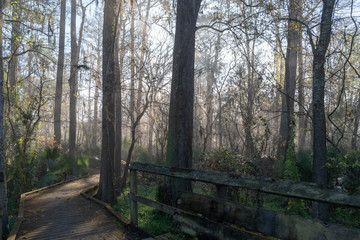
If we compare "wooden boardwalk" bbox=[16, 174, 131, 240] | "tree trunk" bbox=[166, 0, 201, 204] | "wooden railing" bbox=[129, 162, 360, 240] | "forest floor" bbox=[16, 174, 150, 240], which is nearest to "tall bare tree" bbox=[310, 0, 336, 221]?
"tree trunk" bbox=[166, 0, 201, 204]

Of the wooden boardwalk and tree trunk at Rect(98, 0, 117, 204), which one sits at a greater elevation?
tree trunk at Rect(98, 0, 117, 204)

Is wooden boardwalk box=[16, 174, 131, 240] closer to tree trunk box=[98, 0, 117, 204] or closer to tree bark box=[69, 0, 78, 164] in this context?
tree trunk box=[98, 0, 117, 204]

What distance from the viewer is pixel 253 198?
6.93 meters

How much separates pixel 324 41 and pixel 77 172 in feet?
45.2

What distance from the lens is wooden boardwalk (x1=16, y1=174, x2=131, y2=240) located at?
19.2 feet

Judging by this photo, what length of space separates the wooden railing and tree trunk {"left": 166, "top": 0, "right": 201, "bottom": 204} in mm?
3567

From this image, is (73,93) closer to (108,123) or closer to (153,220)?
(108,123)

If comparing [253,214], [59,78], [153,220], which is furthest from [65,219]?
[59,78]

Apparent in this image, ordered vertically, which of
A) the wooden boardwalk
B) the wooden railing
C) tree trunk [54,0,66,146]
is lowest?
the wooden boardwalk

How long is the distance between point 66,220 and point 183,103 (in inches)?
163

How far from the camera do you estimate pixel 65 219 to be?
23.6 ft

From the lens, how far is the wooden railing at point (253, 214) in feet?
7.51

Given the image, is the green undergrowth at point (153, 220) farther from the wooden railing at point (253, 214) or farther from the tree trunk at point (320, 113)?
the tree trunk at point (320, 113)

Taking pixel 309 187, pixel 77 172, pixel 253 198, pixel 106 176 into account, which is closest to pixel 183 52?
pixel 253 198
